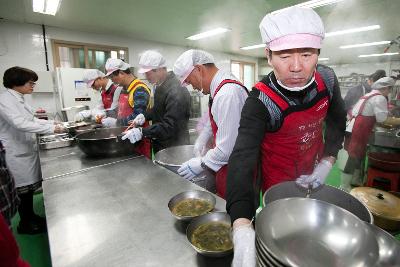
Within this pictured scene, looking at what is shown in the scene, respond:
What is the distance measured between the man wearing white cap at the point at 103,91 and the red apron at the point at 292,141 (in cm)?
334

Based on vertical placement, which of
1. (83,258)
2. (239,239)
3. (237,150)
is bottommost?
(83,258)

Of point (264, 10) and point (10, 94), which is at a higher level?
point (264, 10)

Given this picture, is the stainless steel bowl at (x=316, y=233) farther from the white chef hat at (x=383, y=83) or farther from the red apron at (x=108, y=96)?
the white chef hat at (x=383, y=83)

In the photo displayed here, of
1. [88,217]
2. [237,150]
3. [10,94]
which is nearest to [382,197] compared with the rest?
[237,150]

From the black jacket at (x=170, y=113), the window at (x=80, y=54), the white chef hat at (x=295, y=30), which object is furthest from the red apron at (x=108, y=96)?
the white chef hat at (x=295, y=30)

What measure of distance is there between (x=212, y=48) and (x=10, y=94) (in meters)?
7.12

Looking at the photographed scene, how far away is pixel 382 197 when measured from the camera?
205 cm

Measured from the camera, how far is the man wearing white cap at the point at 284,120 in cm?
93

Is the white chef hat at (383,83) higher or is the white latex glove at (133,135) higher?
the white chef hat at (383,83)

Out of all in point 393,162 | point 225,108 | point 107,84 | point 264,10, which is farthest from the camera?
point 264,10

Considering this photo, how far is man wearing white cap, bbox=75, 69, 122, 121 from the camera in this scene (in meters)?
3.97

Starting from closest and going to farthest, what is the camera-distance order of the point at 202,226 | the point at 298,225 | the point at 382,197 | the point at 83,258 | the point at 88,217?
the point at 298,225 < the point at 83,258 < the point at 202,226 < the point at 88,217 < the point at 382,197

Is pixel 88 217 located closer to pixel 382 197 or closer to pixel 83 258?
pixel 83 258

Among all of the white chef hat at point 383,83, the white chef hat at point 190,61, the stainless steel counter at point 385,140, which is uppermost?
the white chef hat at point 190,61
